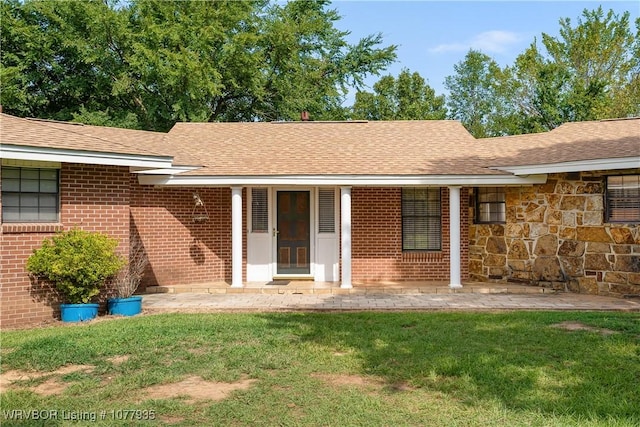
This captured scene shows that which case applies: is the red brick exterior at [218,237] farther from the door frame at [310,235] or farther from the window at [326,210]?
the door frame at [310,235]

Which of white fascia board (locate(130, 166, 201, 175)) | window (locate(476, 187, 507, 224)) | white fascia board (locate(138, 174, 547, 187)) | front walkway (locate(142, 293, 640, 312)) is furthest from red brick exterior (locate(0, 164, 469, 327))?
front walkway (locate(142, 293, 640, 312))

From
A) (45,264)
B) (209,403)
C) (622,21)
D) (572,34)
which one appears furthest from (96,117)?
(622,21)

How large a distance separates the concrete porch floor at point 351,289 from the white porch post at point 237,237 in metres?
0.25

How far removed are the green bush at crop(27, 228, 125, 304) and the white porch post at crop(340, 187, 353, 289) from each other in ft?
15.5

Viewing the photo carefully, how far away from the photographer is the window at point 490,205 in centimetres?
Result: 1258

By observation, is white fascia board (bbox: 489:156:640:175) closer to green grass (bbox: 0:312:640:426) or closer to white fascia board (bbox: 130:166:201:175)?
green grass (bbox: 0:312:640:426)

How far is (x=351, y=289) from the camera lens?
38.1 feet

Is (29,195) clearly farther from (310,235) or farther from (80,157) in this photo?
(310,235)

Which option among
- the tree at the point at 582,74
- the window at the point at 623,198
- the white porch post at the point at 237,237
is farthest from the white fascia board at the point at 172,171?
the tree at the point at 582,74

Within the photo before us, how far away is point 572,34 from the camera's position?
104 ft

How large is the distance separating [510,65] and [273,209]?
25898 mm

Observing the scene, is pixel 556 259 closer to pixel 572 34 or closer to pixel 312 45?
pixel 312 45

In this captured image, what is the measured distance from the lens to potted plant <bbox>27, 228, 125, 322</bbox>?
846 cm

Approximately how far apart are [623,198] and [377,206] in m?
5.10
